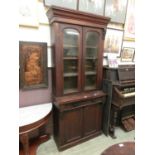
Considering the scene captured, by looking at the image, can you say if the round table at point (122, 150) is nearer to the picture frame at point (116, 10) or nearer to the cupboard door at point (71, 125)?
the cupboard door at point (71, 125)

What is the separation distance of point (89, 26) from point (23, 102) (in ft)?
5.22

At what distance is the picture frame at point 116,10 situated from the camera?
8.69ft

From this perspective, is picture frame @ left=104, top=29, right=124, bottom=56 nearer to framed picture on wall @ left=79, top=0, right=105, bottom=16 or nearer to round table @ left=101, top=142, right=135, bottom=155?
framed picture on wall @ left=79, top=0, right=105, bottom=16

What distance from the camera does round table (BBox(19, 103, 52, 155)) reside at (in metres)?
1.62

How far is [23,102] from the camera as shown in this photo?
2158 mm

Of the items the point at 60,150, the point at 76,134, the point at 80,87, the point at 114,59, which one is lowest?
the point at 60,150

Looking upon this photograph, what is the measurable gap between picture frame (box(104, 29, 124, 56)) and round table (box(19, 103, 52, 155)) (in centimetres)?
159

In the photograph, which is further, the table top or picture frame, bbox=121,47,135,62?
picture frame, bbox=121,47,135,62

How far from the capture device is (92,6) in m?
2.44

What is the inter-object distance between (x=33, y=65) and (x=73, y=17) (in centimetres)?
94

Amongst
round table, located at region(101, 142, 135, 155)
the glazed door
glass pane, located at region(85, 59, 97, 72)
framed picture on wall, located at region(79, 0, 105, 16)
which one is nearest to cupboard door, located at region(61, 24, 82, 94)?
the glazed door

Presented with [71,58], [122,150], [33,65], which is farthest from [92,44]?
[122,150]
